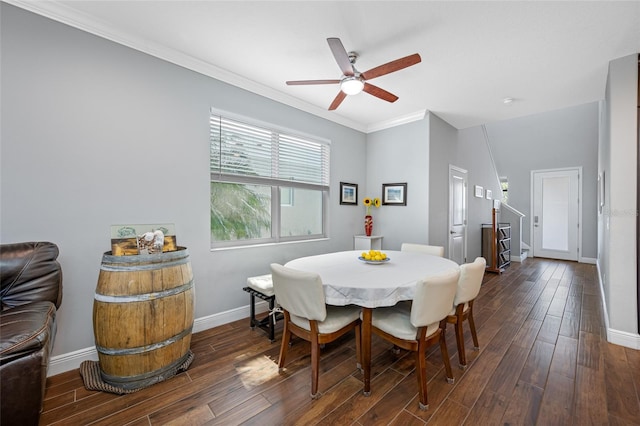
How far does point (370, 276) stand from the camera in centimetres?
194

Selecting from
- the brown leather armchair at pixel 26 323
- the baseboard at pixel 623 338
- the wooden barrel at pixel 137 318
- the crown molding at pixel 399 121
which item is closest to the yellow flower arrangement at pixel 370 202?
the crown molding at pixel 399 121

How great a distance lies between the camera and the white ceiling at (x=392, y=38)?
1.85 meters

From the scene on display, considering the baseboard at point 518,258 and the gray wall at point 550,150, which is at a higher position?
the gray wall at point 550,150

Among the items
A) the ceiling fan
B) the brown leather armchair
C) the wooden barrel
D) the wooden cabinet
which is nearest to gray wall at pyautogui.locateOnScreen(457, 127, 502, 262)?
the wooden cabinet

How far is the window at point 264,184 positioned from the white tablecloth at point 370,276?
97 cm

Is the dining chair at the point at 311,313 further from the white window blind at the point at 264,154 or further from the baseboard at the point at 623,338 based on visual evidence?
the baseboard at the point at 623,338

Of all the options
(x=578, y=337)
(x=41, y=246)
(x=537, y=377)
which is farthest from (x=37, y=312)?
(x=578, y=337)

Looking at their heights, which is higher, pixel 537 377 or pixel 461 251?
pixel 461 251

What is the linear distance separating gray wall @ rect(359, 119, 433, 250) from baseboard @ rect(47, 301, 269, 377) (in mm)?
2299

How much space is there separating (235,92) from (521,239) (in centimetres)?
747

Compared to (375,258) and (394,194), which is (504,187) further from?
(375,258)

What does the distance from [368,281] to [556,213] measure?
7277 mm

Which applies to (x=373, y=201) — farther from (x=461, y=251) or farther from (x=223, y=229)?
(x=223, y=229)

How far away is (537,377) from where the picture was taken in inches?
74.0
